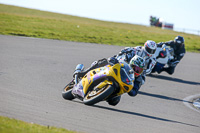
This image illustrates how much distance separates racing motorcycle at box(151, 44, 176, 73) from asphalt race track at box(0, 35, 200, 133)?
0.41 metres

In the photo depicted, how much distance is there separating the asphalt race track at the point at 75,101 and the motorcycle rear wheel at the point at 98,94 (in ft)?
0.54

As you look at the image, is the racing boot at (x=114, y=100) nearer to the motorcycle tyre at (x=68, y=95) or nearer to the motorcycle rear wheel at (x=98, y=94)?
the motorcycle rear wheel at (x=98, y=94)

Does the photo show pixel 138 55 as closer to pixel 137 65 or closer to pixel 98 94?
pixel 137 65

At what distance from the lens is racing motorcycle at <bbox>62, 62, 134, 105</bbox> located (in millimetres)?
7666

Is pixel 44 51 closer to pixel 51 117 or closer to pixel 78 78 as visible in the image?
pixel 78 78

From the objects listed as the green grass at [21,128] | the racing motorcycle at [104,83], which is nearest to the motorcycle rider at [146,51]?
the racing motorcycle at [104,83]

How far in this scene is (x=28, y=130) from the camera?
5.14m

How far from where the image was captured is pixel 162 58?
15.7 meters

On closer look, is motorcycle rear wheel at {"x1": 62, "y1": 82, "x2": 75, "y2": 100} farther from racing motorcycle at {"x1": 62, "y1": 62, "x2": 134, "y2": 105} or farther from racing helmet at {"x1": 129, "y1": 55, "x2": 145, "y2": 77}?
racing helmet at {"x1": 129, "y1": 55, "x2": 145, "y2": 77}

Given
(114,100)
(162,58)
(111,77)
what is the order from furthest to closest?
1. (162,58)
2. (114,100)
3. (111,77)

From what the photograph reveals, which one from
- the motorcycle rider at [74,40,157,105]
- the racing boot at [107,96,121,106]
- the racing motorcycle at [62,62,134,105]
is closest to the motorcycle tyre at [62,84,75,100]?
the racing motorcycle at [62,62,134,105]

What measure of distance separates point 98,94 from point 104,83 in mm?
256

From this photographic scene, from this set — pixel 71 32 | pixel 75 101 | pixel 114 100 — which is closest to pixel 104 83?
pixel 114 100

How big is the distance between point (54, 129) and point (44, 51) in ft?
38.7
